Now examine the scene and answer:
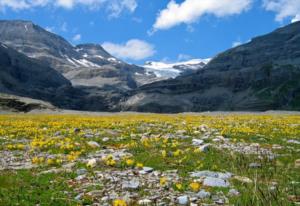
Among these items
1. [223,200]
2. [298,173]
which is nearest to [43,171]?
[223,200]

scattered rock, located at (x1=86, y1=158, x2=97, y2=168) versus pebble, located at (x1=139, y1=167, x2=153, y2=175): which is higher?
scattered rock, located at (x1=86, y1=158, x2=97, y2=168)

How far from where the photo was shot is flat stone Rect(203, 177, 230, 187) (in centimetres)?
1219

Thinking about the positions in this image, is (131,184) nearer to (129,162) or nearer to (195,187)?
(195,187)

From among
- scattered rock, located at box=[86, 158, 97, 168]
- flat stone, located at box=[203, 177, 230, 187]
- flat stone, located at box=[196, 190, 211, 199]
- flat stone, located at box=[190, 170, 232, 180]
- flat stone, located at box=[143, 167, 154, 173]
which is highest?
scattered rock, located at box=[86, 158, 97, 168]

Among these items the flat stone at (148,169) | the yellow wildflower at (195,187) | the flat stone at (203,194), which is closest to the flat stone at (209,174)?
the flat stone at (148,169)

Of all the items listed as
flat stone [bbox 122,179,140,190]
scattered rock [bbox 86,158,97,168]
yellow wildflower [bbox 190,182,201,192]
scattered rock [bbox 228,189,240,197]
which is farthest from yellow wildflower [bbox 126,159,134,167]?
scattered rock [bbox 228,189,240,197]

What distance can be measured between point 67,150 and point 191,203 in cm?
1103

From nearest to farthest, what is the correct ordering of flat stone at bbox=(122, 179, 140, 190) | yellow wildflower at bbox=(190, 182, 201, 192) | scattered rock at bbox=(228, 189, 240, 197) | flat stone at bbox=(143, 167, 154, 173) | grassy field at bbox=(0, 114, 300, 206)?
grassy field at bbox=(0, 114, 300, 206)
scattered rock at bbox=(228, 189, 240, 197)
yellow wildflower at bbox=(190, 182, 201, 192)
flat stone at bbox=(122, 179, 140, 190)
flat stone at bbox=(143, 167, 154, 173)

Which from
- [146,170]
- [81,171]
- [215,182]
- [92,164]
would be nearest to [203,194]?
[215,182]

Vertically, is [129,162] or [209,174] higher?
[129,162]

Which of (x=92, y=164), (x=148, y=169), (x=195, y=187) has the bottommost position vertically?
(x=195, y=187)

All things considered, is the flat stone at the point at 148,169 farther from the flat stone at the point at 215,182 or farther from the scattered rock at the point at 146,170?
the flat stone at the point at 215,182

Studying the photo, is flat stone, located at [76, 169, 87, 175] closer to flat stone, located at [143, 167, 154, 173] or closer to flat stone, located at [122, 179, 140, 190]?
flat stone, located at [143, 167, 154, 173]

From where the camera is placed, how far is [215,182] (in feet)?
40.7
